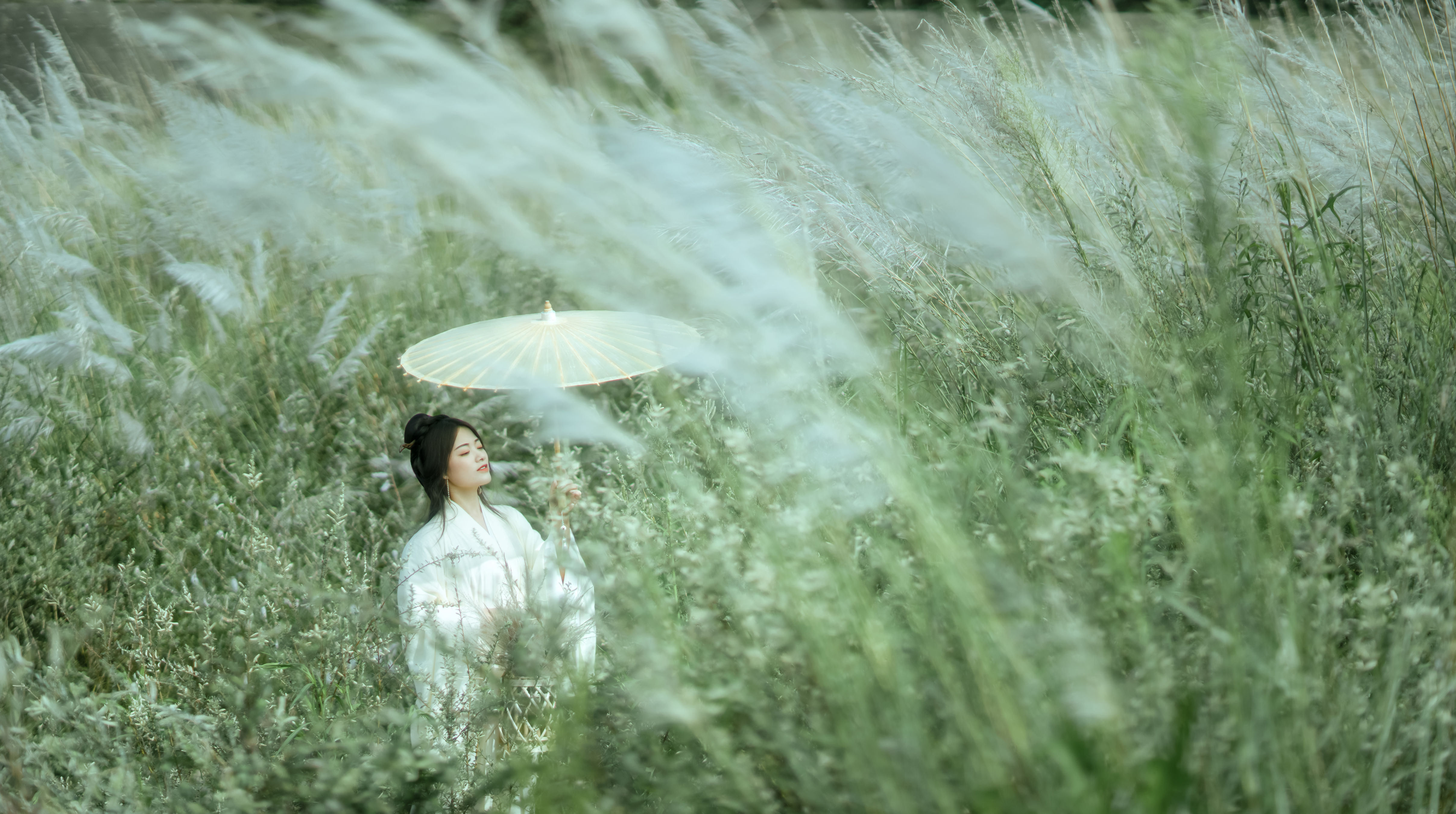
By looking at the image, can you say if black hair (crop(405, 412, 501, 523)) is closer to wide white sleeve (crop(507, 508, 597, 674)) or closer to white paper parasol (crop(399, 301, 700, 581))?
white paper parasol (crop(399, 301, 700, 581))

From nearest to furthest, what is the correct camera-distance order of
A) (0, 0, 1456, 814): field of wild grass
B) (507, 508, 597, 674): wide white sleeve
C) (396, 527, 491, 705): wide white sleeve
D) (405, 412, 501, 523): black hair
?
(0, 0, 1456, 814): field of wild grass → (507, 508, 597, 674): wide white sleeve → (396, 527, 491, 705): wide white sleeve → (405, 412, 501, 523): black hair

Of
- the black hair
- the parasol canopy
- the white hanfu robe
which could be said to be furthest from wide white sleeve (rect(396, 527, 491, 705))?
the parasol canopy

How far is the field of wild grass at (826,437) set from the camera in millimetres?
1005

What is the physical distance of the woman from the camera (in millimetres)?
1376

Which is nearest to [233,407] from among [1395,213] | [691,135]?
[691,135]

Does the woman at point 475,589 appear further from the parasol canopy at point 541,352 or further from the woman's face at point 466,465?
the parasol canopy at point 541,352

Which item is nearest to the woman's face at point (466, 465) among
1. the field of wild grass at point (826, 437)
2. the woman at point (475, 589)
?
the woman at point (475, 589)

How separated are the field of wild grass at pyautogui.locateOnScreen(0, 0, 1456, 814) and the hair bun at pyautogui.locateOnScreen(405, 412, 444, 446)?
0.99 ft

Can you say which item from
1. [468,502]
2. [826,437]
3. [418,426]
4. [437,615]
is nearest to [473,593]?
[437,615]

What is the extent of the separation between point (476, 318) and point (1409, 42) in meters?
2.72

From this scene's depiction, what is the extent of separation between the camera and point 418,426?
235 centimetres

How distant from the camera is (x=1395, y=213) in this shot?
200 cm

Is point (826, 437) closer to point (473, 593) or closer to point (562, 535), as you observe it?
point (562, 535)

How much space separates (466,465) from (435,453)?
0.07 m
